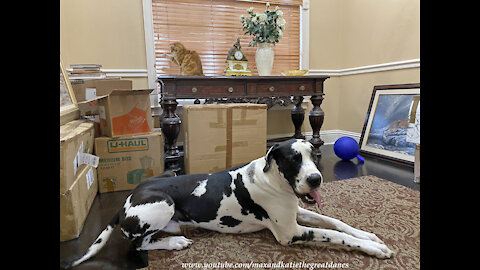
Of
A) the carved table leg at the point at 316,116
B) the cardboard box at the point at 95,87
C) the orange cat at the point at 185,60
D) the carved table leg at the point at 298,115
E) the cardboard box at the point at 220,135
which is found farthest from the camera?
the carved table leg at the point at 298,115

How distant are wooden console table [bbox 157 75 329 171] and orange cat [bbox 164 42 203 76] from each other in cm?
30

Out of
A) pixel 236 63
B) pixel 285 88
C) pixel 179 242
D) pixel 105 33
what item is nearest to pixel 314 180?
pixel 179 242

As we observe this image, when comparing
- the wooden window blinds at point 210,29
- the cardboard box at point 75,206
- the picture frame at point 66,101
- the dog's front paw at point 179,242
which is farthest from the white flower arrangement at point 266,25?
the dog's front paw at point 179,242

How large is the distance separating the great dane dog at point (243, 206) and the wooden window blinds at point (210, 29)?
1.98 m

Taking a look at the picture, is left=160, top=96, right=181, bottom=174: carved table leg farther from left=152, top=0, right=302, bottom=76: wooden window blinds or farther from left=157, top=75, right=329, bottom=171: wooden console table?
left=152, top=0, right=302, bottom=76: wooden window blinds

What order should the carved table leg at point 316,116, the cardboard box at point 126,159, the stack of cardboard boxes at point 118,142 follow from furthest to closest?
the carved table leg at point 316,116 < the cardboard box at point 126,159 < the stack of cardboard boxes at point 118,142

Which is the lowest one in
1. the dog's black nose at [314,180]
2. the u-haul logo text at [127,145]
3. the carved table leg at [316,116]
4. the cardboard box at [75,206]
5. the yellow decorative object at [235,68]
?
the cardboard box at [75,206]

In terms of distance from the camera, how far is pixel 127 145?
1.98 m

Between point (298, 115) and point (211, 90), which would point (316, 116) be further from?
point (211, 90)

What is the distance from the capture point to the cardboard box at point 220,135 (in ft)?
6.95

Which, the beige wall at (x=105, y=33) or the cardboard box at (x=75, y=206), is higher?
the beige wall at (x=105, y=33)

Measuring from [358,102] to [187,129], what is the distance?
2292 mm

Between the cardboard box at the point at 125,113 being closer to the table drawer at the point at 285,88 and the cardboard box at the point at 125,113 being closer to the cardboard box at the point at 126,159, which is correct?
the cardboard box at the point at 126,159
